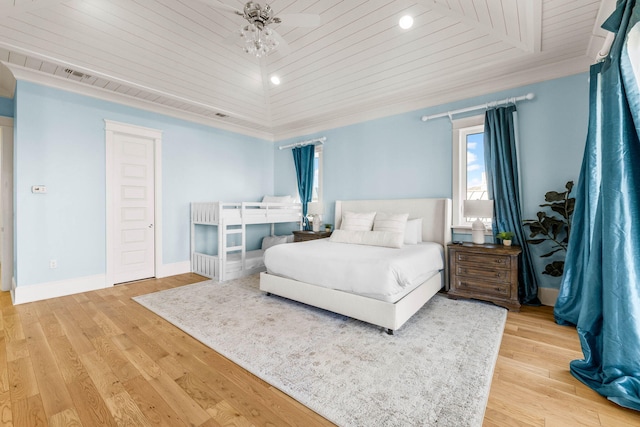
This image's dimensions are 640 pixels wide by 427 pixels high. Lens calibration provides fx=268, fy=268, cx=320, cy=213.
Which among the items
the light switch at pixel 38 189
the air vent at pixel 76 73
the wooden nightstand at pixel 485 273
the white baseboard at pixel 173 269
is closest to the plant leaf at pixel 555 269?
the wooden nightstand at pixel 485 273

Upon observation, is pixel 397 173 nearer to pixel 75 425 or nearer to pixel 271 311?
pixel 271 311

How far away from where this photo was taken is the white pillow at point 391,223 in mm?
3580

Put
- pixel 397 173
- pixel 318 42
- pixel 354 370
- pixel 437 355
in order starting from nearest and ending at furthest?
pixel 354 370, pixel 437 355, pixel 318 42, pixel 397 173

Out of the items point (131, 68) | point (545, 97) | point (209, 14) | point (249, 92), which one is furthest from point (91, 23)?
point (545, 97)

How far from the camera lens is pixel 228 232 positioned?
13.9 ft

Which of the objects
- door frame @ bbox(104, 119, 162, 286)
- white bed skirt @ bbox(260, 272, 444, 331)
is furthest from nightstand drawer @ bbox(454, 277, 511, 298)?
door frame @ bbox(104, 119, 162, 286)

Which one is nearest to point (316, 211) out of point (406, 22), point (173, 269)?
point (173, 269)

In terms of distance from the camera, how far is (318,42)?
3.24 metres

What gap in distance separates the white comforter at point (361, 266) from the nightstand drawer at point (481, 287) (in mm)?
290

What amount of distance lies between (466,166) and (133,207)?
16.2 ft

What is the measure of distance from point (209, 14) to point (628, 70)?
355 cm

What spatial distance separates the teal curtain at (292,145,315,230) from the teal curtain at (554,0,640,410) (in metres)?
4.03

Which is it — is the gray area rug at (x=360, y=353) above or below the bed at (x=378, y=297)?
below

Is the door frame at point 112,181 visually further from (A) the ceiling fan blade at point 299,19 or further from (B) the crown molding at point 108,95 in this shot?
(A) the ceiling fan blade at point 299,19
